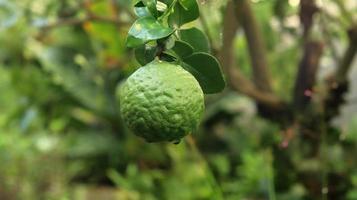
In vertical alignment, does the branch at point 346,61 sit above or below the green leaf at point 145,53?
below

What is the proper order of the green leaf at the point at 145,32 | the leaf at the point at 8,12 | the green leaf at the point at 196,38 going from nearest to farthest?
the green leaf at the point at 145,32
the green leaf at the point at 196,38
the leaf at the point at 8,12

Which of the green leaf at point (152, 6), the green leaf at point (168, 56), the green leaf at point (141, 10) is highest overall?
the green leaf at point (152, 6)

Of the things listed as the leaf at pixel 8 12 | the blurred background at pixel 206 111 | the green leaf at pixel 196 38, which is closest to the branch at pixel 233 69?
the blurred background at pixel 206 111

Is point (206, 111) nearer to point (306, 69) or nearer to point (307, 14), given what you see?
point (306, 69)

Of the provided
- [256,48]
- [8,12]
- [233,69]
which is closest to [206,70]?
[233,69]

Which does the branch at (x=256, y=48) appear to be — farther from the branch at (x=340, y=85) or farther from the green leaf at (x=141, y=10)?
the green leaf at (x=141, y=10)

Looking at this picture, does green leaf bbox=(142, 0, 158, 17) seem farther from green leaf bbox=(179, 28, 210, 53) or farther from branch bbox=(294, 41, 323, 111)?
branch bbox=(294, 41, 323, 111)

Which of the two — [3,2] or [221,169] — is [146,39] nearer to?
[221,169]
